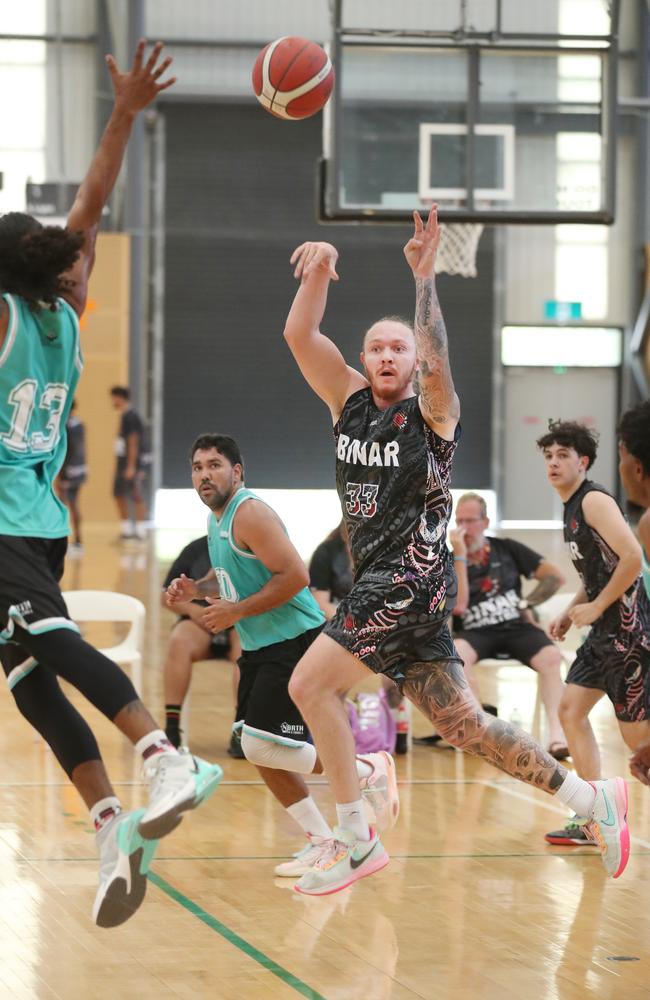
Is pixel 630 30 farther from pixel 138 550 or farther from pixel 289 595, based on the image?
pixel 289 595

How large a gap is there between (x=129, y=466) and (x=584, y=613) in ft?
48.9

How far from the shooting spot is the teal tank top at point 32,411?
3965 mm

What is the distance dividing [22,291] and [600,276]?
21.7 m

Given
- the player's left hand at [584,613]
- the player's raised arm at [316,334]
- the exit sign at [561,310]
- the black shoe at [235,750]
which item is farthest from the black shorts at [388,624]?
the exit sign at [561,310]

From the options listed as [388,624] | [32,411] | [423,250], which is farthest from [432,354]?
[32,411]

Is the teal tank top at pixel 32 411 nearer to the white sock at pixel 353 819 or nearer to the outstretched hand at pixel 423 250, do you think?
the outstretched hand at pixel 423 250

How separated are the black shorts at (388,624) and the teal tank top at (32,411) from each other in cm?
102

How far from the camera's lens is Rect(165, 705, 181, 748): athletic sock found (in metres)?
7.80

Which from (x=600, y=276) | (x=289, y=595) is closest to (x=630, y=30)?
(x=600, y=276)

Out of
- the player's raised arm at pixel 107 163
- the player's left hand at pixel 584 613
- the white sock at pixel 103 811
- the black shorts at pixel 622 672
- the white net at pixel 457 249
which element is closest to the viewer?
the white sock at pixel 103 811

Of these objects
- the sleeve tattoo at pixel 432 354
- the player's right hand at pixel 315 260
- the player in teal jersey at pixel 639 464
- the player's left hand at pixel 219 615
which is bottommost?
the player's left hand at pixel 219 615

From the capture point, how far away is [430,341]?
452cm

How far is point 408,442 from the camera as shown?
15.3ft

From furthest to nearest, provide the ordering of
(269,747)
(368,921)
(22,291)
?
(269,747), (368,921), (22,291)
